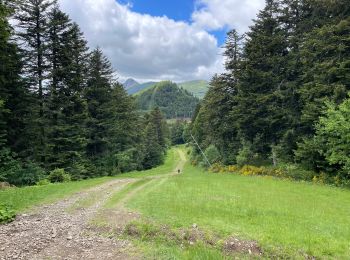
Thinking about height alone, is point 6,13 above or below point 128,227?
above

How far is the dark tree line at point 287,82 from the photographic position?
25266mm

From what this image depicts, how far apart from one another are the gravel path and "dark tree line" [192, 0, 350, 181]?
1840cm

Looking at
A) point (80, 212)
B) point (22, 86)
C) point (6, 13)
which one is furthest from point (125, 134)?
point (80, 212)

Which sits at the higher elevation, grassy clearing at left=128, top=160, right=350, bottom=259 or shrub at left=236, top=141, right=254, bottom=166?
shrub at left=236, top=141, right=254, bottom=166

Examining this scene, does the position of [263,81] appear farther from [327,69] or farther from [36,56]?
[36,56]

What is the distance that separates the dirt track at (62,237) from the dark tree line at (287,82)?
708 inches

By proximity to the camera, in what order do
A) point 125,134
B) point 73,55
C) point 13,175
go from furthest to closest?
point 125,134
point 73,55
point 13,175

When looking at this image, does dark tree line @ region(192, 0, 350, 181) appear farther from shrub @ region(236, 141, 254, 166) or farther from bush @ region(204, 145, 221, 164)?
bush @ region(204, 145, 221, 164)

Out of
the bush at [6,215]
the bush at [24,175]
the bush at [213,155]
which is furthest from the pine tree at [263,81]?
the bush at [6,215]

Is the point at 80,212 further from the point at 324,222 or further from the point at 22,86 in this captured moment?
the point at 22,86

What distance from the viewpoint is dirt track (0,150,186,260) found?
8055 mm

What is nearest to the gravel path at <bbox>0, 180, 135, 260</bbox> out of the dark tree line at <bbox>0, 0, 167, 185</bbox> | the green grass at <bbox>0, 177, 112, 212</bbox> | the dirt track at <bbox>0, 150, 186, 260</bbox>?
the dirt track at <bbox>0, 150, 186, 260</bbox>

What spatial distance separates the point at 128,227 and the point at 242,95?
27.5 meters

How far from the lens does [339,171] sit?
23.9 m
